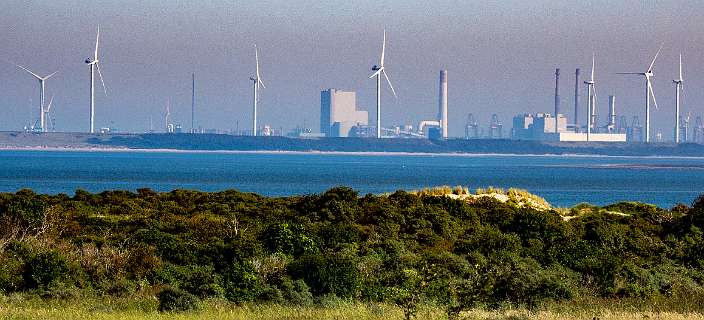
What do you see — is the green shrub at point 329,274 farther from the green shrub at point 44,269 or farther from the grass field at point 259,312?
the green shrub at point 44,269

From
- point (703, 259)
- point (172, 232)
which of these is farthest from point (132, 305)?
point (703, 259)

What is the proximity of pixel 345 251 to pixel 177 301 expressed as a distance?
9.80 metres

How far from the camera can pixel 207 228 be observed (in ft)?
137

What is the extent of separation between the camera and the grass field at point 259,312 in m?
26.1

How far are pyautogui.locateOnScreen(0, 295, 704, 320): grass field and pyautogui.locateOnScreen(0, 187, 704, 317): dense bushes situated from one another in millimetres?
552

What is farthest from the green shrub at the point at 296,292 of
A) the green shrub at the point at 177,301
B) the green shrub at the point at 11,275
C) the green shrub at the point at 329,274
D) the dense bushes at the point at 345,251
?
the green shrub at the point at 11,275

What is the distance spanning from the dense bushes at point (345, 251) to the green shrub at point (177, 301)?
31mm

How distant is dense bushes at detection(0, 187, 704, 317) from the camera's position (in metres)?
32.0

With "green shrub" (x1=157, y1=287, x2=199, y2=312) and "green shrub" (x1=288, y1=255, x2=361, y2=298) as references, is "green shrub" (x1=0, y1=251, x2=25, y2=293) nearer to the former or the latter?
Result: "green shrub" (x1=157, y1=287, x2=199, y2=312)

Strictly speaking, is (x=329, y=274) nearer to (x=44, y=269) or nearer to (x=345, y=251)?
(x=345, y=251)

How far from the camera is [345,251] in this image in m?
37.4

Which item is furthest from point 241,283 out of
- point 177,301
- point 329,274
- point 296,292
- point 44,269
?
point 44,269

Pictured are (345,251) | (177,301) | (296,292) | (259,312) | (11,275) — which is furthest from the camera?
(345,251)

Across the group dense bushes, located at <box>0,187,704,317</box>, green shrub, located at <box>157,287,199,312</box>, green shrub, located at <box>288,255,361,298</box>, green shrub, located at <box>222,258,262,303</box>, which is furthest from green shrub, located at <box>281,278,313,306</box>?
green shrub, located at <box>157,287,199,312</box>
